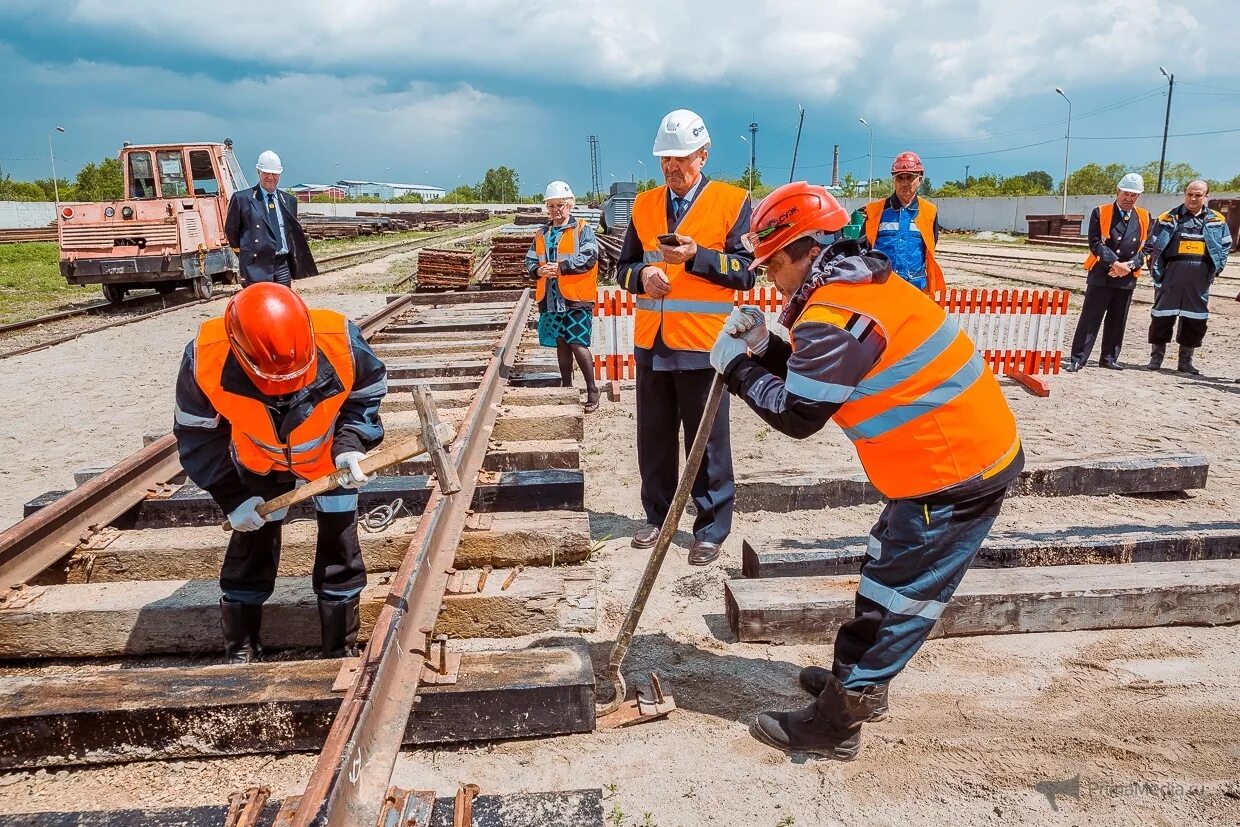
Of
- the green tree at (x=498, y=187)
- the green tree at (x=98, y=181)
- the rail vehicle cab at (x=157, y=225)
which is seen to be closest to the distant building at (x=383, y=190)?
the green tree at (x=498, y=187)

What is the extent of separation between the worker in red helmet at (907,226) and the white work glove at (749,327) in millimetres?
3771

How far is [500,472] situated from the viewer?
4.60 meters

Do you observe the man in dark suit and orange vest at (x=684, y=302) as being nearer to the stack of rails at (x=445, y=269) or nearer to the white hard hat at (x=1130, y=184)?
the white hard hat at (x=1130, y=184)

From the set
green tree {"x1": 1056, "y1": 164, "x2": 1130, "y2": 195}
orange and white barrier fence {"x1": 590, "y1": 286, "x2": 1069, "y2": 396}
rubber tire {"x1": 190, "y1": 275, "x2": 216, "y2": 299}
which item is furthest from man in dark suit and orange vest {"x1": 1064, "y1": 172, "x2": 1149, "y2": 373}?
green tree {"x1": 1056, "y1": 164, "x2": 1130, "y2": 195}

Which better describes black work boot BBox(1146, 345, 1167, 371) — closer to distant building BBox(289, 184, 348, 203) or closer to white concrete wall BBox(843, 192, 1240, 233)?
white concrete wall BBox(843, 192, 1240, 233)

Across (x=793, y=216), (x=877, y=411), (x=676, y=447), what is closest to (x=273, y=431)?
(x=793, y=216)

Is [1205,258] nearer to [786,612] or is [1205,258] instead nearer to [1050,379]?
[1050,379]

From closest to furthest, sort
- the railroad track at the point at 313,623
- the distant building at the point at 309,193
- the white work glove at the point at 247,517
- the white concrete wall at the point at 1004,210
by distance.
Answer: the railroad track at the point at 313,623, the white work glove at the point at 247,517, the white concrete wall at the point at 1004,210, the distant building at the point at 309,193

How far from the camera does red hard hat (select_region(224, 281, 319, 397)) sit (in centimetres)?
267

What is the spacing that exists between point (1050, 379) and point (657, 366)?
6056mm

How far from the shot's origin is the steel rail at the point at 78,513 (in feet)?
11.7

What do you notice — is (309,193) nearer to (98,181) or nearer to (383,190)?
(98,181)

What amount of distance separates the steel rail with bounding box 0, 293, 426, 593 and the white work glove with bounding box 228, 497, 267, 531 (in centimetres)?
96

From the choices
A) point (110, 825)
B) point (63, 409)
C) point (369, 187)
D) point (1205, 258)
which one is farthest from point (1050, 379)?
point (369, 187)
